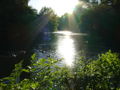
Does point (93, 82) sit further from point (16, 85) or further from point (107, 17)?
point (107, 17)

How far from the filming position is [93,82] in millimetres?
3680

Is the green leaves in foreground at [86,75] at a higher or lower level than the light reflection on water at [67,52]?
higher

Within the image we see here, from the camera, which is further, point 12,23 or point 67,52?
point 12,23

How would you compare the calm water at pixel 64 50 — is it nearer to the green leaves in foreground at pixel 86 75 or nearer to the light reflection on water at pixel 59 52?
the light reflection on water at pixel 59 52

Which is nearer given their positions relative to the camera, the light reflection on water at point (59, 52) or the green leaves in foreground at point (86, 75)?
the green leaves in foreground at point (86, 75)

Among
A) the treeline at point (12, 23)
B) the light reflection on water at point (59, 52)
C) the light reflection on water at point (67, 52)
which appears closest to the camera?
the light reflection on water at point (67, 52)

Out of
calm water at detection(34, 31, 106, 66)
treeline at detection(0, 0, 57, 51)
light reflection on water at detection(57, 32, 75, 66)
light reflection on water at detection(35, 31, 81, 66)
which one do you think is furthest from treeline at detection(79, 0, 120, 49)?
treeline at detection(0, 0, 57, 51)

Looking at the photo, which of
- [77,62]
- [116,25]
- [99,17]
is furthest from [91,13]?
[77,62]

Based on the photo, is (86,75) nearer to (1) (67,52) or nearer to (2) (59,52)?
(1) (67,52)

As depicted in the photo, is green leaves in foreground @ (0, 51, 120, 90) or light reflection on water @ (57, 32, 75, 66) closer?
green leaves in foreground @ (0, 51, 120, 90)

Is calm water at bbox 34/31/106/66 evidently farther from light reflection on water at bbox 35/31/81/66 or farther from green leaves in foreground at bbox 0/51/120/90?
green leaves in foreground at bbox 0/51/120/90

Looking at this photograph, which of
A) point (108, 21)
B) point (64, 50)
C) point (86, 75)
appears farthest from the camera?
point (108, 21)

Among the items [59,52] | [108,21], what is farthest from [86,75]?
[108,21]

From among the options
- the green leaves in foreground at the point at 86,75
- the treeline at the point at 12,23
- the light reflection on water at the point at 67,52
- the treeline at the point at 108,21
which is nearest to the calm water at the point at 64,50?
the light reflection on water at the point at 67,52
